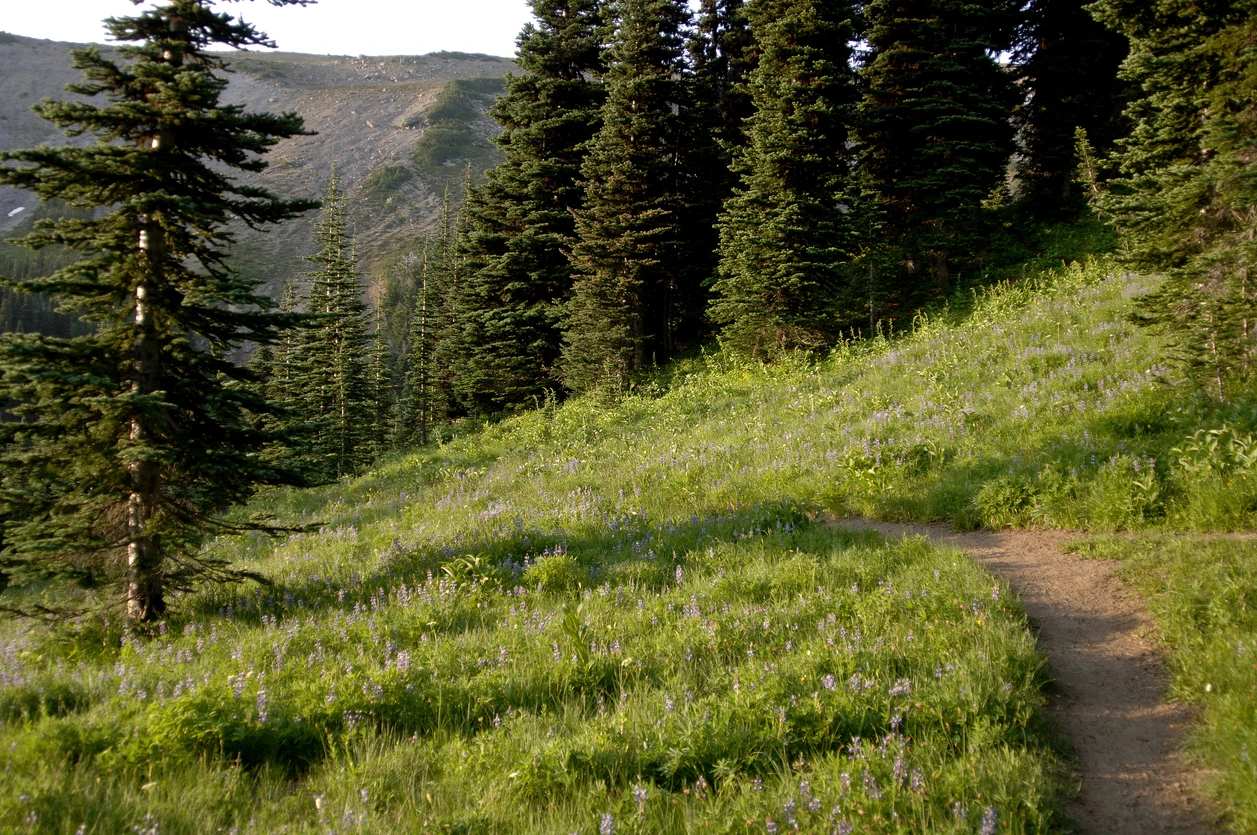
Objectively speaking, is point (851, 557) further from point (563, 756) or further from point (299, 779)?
point (299, 779)

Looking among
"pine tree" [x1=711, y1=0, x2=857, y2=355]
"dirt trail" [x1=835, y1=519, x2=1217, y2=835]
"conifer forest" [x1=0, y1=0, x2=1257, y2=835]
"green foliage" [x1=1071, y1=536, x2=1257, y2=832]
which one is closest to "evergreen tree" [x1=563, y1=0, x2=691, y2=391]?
"pine tree" [x1=711, y1=0, x2=857, y2=355]

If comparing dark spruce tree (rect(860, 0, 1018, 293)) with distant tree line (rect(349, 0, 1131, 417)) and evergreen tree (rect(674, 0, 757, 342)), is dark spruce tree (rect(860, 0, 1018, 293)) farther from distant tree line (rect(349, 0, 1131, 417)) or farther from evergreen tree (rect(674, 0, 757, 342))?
evergreen tree (rect(674, 0, 757, 342))

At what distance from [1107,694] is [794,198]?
16.2 m

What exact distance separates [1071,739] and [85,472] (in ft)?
25.4

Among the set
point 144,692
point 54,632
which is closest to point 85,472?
point 54,632

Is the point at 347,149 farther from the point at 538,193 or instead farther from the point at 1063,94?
the point at 1063,94

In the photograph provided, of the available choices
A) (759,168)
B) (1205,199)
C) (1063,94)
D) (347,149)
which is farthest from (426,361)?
(347,149)

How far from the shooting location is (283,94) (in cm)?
18912

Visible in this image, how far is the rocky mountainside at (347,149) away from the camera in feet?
470

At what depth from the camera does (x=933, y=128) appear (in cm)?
2017

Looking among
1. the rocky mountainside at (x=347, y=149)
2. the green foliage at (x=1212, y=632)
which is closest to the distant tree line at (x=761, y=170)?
the green foliage at (x=1212, y=632)

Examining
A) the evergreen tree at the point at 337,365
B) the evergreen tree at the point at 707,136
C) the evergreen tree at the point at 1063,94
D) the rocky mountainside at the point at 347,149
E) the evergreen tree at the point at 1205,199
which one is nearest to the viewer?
the evergreen tree at the point at 1205,199

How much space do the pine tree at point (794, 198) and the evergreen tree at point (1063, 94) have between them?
7.64 meters

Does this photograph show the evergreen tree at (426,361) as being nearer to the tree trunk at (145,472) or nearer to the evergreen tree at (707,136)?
the evergreen tree at (707,136)
